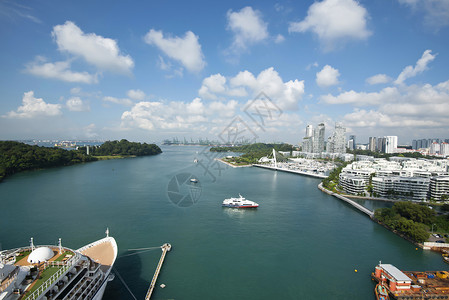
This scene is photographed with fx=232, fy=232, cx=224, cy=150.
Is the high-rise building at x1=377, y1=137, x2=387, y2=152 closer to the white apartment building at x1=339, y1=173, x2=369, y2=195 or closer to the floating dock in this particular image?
the white apartment building at x1=339, y1=173, x2=369, y2=195

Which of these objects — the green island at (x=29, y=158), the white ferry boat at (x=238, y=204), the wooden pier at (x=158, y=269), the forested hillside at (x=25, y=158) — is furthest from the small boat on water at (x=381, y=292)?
the forested hillside at (x=25, y=158)

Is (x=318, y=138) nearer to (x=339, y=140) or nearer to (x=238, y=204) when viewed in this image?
(x=339, y=140)

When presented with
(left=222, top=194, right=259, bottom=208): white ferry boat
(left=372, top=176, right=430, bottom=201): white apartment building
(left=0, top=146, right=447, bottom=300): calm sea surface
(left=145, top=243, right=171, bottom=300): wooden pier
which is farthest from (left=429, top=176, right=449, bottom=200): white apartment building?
(left=145, top=243, right=171, bottom=300): wooden pier

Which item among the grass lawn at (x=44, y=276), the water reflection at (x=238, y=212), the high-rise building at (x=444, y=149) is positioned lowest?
the water reflection at (x=238, y=212)

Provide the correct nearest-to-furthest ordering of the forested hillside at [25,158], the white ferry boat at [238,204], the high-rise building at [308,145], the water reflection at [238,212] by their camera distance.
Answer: the water reflection at [238,212], the white ferry boat at [238,204], the forested hillside at [25,158], the high-rise building at [308,145]

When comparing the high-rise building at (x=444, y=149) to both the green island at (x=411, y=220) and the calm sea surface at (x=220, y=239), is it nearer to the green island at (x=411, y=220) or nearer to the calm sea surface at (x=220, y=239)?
the calm sea surface at (x=220, y=239)

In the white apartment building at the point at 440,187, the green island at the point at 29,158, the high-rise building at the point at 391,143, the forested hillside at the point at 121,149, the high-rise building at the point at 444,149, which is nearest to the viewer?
the white apartment building at the point at 440,187

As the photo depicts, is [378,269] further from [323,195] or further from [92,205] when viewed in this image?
[92,205]
